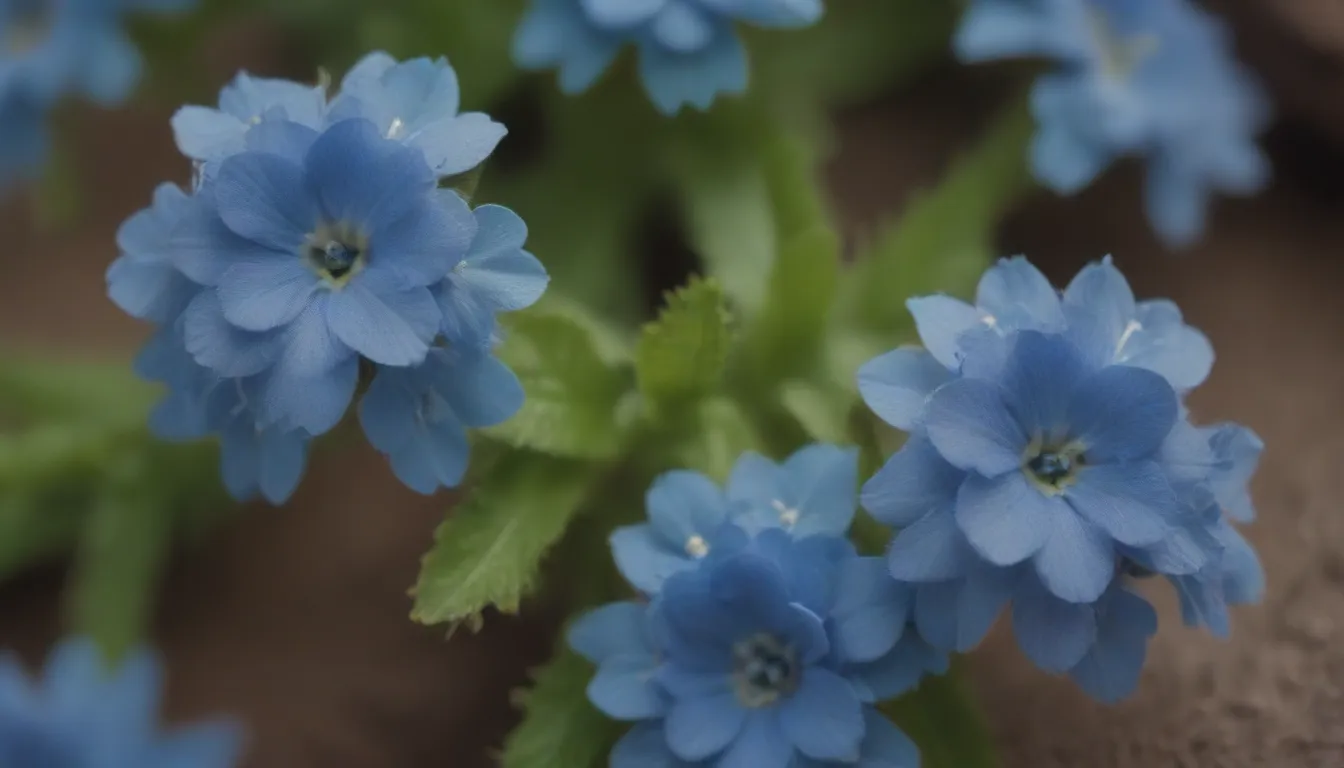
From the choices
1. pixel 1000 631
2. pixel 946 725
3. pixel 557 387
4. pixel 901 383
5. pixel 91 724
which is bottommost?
pixel 91 724

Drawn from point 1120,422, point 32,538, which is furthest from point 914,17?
point 32,538

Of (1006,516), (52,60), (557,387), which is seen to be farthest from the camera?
(52,60)

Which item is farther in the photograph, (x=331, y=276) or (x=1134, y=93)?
(x=1134, y=93)

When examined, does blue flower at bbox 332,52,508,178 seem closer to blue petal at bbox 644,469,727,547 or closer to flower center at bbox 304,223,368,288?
flower center at bbox 304,223,368,288

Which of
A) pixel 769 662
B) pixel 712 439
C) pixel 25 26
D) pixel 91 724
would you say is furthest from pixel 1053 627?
pixel 25 26

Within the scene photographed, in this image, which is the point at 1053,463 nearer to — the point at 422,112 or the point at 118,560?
the point at 422,112
